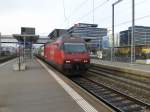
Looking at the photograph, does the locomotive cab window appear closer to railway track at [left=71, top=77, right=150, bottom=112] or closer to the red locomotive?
the red locomotive

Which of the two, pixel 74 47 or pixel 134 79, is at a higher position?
pixel 74 47

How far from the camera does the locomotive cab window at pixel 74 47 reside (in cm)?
2452

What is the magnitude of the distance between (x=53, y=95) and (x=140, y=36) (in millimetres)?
42001

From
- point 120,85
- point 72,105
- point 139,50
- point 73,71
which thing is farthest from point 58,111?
point 139,50

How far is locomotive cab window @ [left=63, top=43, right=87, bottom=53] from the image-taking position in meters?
24.5

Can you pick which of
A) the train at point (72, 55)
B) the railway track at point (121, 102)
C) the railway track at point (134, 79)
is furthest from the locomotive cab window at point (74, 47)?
the railway track at point (121, 102)

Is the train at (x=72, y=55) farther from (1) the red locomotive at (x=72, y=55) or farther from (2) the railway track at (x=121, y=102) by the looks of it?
(2) the railway track at (x=121, y=102)

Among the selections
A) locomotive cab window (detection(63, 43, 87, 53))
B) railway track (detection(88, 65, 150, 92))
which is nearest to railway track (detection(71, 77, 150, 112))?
railway track (detection(88, 65, 150, 92))

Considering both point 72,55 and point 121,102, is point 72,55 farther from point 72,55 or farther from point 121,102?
point 121,102

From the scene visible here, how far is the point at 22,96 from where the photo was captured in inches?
464

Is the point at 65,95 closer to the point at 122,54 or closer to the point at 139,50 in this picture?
the point at 139,50

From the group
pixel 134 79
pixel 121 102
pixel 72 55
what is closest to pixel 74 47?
pixel 72 55

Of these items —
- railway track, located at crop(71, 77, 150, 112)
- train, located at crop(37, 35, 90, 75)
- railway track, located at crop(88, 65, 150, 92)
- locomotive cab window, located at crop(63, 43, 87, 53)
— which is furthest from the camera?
locomotive cab window, located at crop(63, 43, 87, 53)

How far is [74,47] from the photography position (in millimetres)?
24734
